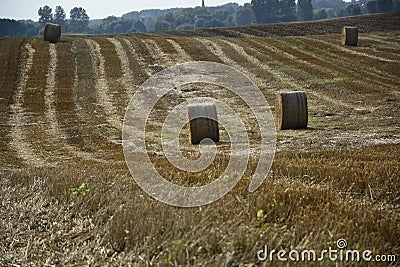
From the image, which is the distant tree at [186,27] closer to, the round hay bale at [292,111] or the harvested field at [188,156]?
the harvested field at [188,156]

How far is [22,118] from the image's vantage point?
810 inches

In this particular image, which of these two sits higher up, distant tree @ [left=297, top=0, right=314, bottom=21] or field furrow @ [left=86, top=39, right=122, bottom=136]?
distant tree @ [left=297, top=0, right=314, bottom=21]

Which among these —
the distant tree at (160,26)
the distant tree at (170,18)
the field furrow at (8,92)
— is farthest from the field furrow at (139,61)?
the distant tree at (170,18)

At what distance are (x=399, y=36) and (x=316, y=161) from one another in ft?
118

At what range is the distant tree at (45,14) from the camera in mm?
168250

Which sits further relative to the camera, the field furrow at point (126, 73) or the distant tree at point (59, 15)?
the distant tree at point (59, 15)

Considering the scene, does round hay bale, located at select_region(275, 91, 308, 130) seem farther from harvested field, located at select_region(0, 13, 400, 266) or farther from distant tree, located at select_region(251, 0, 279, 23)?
distant tree, located at select_region(251, 0, 279, 23)

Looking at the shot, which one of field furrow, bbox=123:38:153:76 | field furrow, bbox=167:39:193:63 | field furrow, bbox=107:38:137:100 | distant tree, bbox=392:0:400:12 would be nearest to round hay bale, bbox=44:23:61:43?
field furrow, bbox=107:38:137:100

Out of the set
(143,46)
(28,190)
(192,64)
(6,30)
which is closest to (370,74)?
(192,64)

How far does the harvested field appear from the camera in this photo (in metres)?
4.84

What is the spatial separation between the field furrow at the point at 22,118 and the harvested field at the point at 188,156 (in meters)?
0.08

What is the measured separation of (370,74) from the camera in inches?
1081

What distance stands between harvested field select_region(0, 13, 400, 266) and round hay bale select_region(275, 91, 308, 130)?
55 centimetres

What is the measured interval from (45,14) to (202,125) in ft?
551
